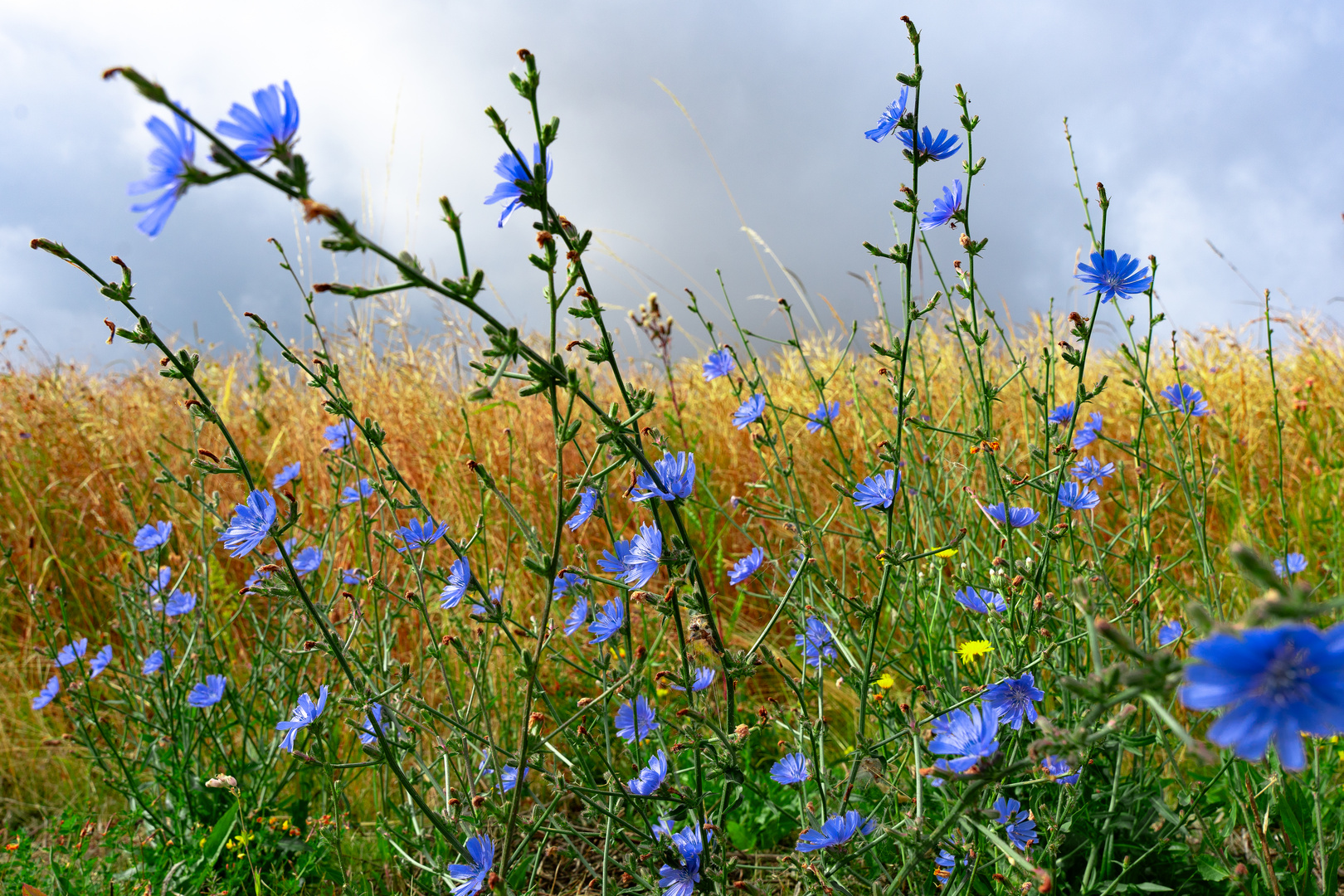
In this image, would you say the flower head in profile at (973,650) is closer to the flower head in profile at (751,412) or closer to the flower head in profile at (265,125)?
the flower head in profile at (751,412)

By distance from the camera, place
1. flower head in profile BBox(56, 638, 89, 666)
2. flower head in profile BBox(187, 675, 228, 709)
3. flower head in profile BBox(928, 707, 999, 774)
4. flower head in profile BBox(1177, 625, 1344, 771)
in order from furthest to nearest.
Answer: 1. flower head in profile BBox(56, 638, 89, 666)
2. flower head in profile BBox(187, 675, 228, 709)
3. flower head in profile BBox(928, 707, 999, 774)
4. flower head in profile BBox(1177, 625, 1344, 771)

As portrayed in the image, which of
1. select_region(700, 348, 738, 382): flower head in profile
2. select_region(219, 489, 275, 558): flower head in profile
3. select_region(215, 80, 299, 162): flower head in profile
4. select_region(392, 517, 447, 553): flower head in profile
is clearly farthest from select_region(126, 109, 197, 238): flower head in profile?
select_region(700, 348, 738, 382): flower head in profile

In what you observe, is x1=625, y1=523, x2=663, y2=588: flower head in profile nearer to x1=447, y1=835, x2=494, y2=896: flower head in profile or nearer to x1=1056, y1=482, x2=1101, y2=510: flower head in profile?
x1=447, y1=835, x2=494, y2=896: flower head in profile

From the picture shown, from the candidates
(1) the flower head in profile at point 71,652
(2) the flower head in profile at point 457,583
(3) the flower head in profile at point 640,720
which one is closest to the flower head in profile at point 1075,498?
(3) the flower head in profile at point 640,720

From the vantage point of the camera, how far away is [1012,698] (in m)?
1.10

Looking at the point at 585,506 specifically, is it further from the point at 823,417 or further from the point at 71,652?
the point at 71,652

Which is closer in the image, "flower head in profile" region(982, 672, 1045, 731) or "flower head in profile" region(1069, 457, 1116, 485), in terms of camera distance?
"flower head in profile" region(982, 672, 1045, 731)

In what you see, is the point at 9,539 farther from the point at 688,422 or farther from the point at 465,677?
the point at 688,422

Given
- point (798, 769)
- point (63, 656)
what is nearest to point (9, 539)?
point (63, 656)

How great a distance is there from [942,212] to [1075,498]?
65 centimetres

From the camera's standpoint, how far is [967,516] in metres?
2.04

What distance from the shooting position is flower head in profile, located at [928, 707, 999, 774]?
0.93 meters

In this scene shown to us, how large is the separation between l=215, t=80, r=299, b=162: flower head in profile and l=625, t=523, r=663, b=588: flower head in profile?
58 cm

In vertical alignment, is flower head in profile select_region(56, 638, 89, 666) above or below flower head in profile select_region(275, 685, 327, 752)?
above
